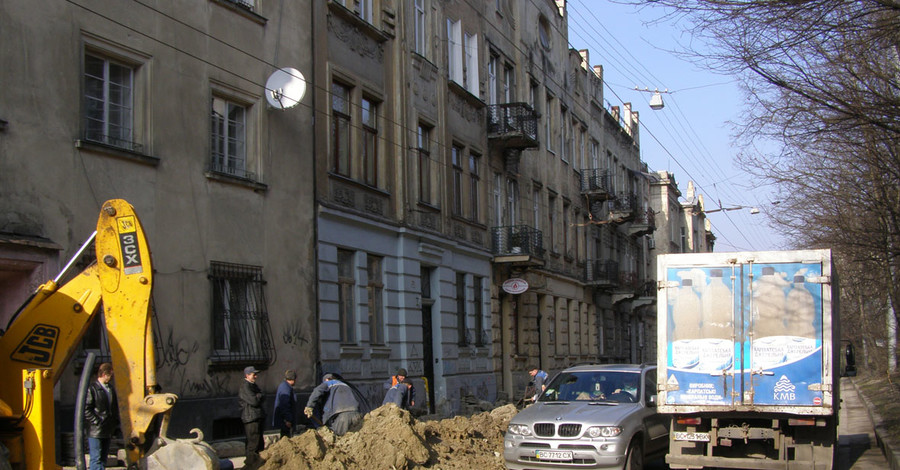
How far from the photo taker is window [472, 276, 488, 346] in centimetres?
2848

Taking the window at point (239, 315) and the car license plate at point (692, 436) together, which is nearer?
the car license plate at point (692, 436)

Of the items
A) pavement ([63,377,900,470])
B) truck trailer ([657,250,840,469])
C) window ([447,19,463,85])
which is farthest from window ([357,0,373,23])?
truck trailer ([657,250,840,469])

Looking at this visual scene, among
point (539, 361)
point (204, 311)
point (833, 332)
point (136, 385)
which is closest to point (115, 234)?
point (136, 385)

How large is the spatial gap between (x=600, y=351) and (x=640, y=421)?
31791 mm

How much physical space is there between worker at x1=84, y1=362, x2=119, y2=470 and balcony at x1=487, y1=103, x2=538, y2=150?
20.1 meters

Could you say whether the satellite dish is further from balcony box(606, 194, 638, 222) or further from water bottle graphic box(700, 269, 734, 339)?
balcony box(606, 194, 638, 222)

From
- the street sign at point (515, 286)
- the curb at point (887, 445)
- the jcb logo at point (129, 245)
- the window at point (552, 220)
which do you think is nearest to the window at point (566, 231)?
the window at point (552, 220)

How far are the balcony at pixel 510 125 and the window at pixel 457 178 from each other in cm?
241

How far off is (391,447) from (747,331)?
506 centimetres

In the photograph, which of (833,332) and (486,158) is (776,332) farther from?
(486,158)

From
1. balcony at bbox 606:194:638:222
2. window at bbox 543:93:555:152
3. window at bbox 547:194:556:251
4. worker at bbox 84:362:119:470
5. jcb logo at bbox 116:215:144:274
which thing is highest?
window at bbox 543:93:555:152

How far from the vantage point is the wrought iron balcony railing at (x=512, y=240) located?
3009cm

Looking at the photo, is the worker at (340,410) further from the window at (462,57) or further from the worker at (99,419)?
the window at (462,57)

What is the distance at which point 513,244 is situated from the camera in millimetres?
30531
